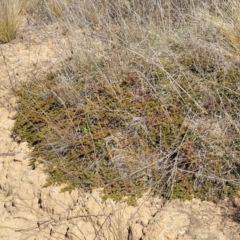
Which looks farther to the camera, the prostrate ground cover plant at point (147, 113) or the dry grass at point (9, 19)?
the dry grass at point (9, 19)

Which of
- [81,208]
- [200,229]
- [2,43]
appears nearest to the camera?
[200,229]

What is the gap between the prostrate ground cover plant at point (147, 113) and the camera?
291 centimetres

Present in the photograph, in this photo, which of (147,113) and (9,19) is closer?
(147,113)

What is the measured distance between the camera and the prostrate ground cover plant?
9.54 feet

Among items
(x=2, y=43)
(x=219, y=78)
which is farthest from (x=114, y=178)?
(x=2, y=43)

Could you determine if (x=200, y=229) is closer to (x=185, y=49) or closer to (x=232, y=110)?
(x=232, y=110)

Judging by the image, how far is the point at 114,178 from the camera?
9.80 ft

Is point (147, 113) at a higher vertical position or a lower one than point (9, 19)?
lower

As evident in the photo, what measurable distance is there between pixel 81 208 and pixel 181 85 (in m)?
1.28

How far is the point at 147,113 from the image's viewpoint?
3.26 metres

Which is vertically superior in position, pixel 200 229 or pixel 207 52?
pixel 207 52

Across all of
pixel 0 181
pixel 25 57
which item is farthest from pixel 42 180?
pixel 25 57

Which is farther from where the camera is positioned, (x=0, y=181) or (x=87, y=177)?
(x=0, y=181)

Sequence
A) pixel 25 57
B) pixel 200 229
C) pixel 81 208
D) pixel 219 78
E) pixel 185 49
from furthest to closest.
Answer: pixel 25 57
pixel 185 49
pixel 219 78
pixel 81 208
pixel 200 229
